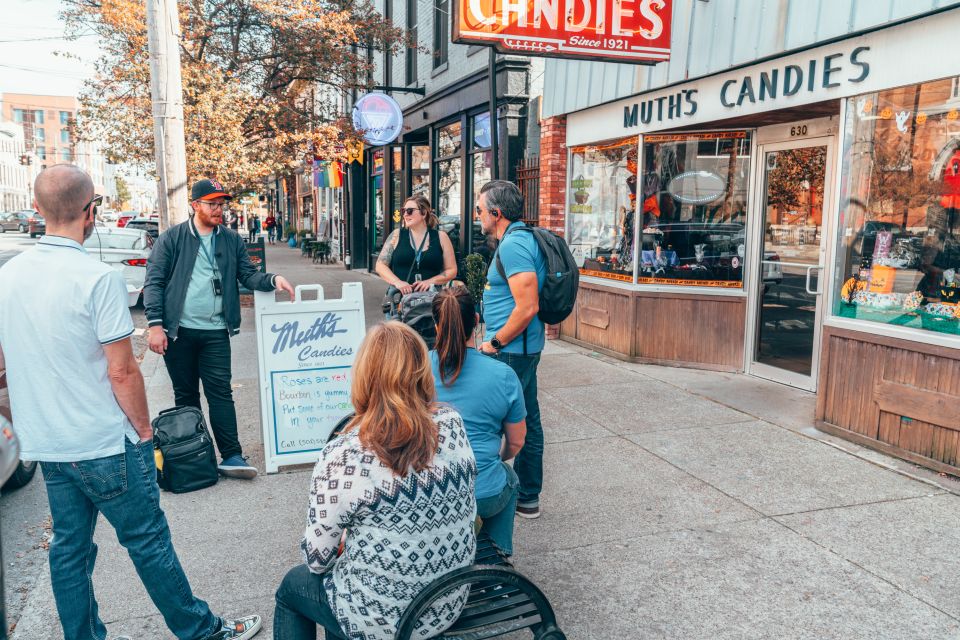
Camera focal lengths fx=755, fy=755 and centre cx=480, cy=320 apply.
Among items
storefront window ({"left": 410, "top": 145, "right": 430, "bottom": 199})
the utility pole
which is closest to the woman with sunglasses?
the utility pole

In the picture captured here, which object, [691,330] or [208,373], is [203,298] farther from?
[691,330]

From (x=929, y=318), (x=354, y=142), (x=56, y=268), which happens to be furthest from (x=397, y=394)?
(x=354, y=142)

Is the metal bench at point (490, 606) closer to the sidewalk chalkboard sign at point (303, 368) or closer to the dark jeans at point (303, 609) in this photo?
the dark jeans at point (303, 609)

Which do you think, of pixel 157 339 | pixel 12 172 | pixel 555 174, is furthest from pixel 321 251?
pixel 12 172

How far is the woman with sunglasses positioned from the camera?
5746 millimetres

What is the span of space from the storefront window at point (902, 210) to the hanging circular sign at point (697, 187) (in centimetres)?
219

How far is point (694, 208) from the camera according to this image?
25.4ft

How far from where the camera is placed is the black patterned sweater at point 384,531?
215 centimetres

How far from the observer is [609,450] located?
5332mm

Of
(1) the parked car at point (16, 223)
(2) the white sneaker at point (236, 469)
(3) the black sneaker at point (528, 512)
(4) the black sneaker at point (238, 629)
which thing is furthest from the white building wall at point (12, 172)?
(4) the black sneaker at point (238, 629)

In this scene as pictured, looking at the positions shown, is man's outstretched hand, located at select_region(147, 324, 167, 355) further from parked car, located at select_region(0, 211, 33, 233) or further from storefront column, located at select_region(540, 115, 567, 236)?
parked car, located at select_region(0, 211, 33, 233)

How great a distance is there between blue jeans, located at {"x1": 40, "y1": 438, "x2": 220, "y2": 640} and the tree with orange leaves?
32.0 ft

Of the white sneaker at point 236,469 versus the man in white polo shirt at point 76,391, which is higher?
the man in white polo shirt at point 76,391

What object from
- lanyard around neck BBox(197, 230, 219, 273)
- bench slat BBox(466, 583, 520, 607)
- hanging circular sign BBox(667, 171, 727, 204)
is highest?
hanging circular sign BBox(667, 171, 727, 204)
